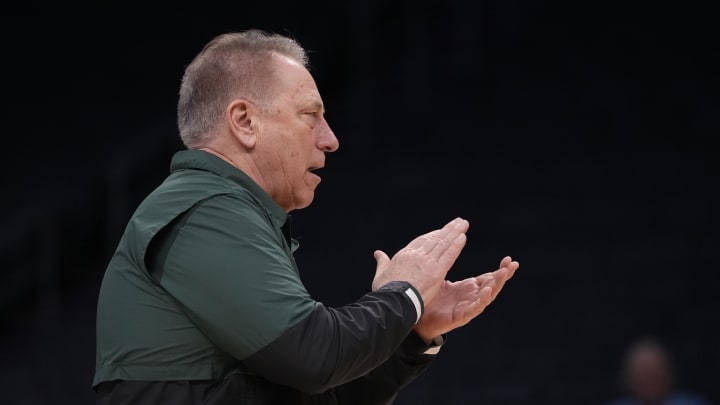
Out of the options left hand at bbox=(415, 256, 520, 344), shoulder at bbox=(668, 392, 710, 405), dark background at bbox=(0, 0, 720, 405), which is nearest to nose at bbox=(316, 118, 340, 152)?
left hand at bbox=(415, 256, 520, 344)

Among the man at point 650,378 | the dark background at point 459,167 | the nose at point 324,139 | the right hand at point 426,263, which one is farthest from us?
the dark background at point 459,167

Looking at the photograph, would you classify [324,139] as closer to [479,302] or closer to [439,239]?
[439,239]

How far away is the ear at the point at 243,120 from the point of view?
199cm

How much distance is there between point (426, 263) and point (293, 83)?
40 centimetres

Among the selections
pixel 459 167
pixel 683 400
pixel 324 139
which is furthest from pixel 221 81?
pixel 459 167

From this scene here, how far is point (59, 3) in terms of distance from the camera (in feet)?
27.0

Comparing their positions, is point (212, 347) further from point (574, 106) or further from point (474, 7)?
point (474, 7)

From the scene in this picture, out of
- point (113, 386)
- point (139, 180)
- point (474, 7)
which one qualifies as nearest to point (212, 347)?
point (113, 386)

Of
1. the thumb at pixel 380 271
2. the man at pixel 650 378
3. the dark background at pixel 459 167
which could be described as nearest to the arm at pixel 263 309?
the thumb at pixel 380 271

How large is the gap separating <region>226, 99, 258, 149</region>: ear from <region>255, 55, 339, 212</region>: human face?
1 centimetres

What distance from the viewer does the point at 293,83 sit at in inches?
79.7

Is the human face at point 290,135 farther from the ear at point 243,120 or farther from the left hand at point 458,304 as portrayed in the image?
the left hand at point 458,304

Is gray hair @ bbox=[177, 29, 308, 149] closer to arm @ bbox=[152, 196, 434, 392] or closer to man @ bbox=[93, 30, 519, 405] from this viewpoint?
man @ bbox=[93, 30, 519, 405]

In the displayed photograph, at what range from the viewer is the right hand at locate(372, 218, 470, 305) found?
1.93 metres
